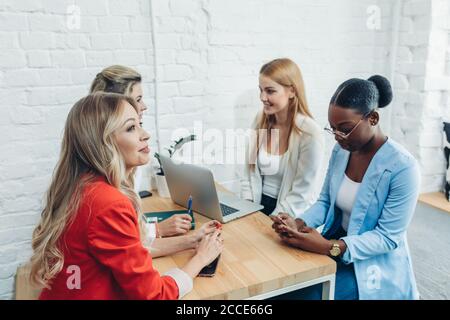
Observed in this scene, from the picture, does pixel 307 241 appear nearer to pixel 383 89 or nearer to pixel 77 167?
pixel 383 89

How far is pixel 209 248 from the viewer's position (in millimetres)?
1252

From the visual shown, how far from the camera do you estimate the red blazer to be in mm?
985

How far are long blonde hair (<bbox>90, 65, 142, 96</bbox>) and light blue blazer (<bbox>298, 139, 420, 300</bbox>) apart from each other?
3.27ft

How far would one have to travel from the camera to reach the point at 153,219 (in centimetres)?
156

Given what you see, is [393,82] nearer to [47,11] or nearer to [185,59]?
[185,59]

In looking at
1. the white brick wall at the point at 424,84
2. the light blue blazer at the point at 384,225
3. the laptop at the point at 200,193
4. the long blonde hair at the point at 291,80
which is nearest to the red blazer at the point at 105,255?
the laptop at the point at 200,193

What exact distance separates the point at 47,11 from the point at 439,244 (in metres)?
2.24

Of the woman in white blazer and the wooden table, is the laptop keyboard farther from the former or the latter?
the woman in white blazer

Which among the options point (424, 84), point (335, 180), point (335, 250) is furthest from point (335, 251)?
point (424, 84)

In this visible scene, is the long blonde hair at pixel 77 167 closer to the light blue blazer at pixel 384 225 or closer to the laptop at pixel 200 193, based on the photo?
the laptop at pixel 200 193

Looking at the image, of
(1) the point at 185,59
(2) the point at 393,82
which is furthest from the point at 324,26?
(1) the point at 185,59

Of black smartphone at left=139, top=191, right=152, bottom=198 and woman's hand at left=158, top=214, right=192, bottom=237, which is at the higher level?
woman's hand at left=158, top=214, right=192, bottom=237

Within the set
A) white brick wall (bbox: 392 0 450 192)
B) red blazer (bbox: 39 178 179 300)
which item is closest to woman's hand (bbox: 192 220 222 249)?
red blazer (bbox: 39 178 179 300)

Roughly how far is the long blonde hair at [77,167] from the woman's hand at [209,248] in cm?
33
